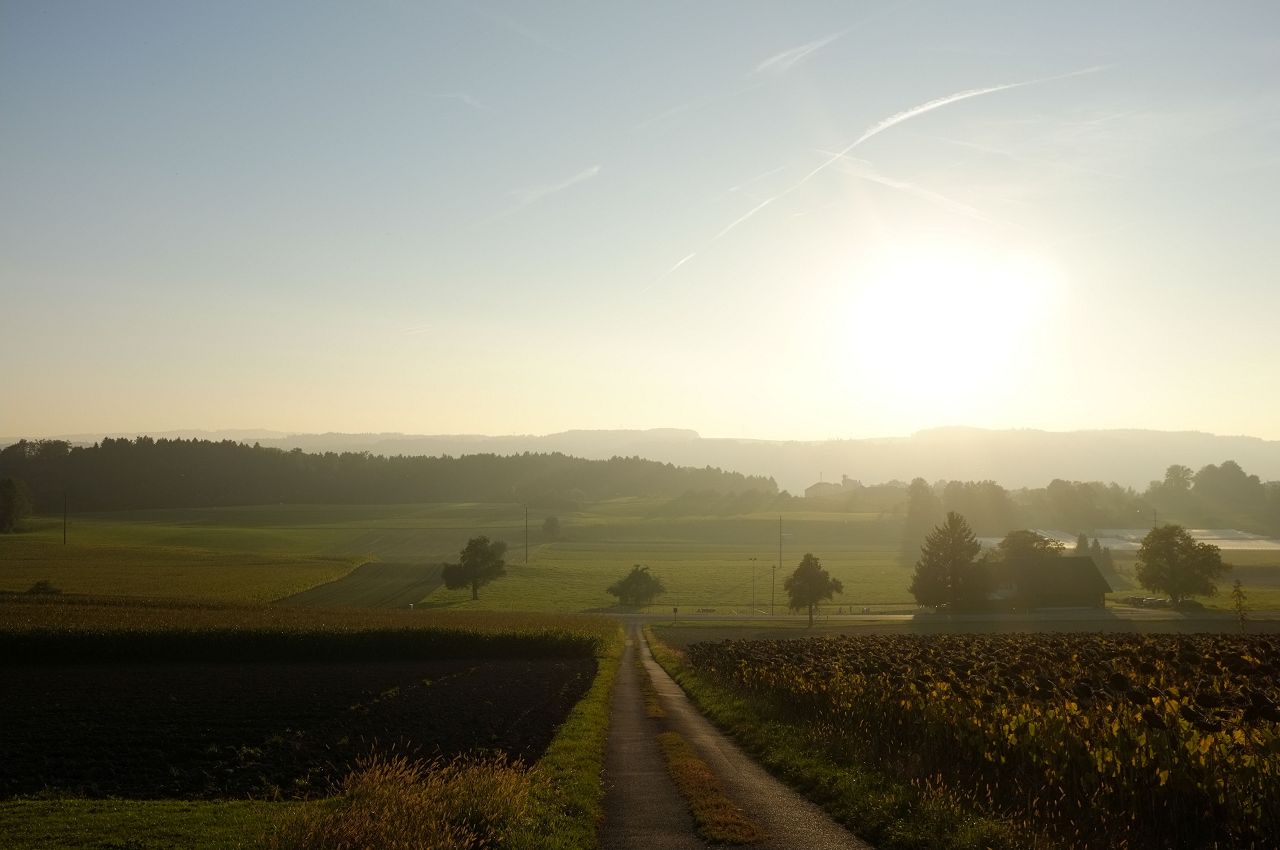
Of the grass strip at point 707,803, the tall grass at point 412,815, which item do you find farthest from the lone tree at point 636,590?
the tall grass at point 412,815

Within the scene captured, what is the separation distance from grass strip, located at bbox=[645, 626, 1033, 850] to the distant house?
244ft

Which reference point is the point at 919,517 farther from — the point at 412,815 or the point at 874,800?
the point at 412,815

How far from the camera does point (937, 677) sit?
2058 cm

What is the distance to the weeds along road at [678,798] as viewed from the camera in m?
12.7

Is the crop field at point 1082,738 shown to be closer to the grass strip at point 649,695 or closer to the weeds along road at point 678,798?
the weeds along road at point 678,798

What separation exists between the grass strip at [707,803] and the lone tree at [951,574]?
73258 mm

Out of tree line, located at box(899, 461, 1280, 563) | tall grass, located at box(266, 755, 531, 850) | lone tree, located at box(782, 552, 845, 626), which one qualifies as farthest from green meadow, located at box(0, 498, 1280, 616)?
tall grass, located at box(266, 755, 531, 850)

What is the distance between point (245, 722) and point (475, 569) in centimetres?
7310

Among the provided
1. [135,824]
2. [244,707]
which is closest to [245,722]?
[244,707]

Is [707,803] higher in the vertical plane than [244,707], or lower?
higher

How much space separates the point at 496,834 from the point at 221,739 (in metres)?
17.4

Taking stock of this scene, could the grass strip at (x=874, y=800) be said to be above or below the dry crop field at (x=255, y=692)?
above

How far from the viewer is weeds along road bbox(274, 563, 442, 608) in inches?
3422

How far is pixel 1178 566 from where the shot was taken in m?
88.6
